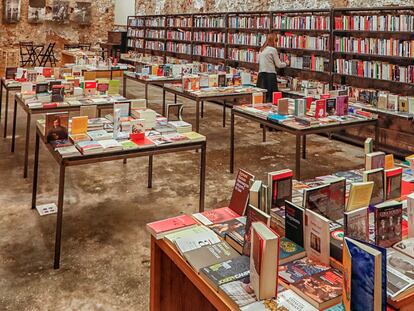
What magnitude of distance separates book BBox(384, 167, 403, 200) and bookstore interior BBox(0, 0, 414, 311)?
0.04 feet

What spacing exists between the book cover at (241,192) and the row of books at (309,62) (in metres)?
5.74

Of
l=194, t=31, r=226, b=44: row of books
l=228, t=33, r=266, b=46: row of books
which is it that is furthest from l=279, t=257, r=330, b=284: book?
l=194, t=31, r=226, b=44: row of books

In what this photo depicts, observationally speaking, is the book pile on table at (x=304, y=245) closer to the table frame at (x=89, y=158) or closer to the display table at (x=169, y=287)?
the display table at (x=169, y=287)

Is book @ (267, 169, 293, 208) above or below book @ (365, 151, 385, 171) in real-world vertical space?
below

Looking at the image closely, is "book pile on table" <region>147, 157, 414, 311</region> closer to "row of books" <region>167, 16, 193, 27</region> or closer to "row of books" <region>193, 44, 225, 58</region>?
"row of books" <region>193, 44, 225, 58</region>

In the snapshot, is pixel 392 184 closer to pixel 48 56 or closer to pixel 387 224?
pixel 387 224

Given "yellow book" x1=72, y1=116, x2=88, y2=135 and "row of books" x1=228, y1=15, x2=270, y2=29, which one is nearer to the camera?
"yellow book" x1=72, y1=116, x2=88, y2=135

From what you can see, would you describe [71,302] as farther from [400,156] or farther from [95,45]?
[95,45]

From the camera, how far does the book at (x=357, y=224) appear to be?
1.73m

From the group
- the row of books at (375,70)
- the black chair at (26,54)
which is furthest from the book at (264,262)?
the black chair at (26,54)

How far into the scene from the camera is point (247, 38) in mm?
9328

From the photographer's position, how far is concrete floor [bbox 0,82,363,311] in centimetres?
284

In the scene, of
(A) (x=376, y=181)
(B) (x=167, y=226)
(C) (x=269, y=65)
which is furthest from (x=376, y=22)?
(B) (x=167, y=226)

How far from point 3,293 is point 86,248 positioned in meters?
0.73
